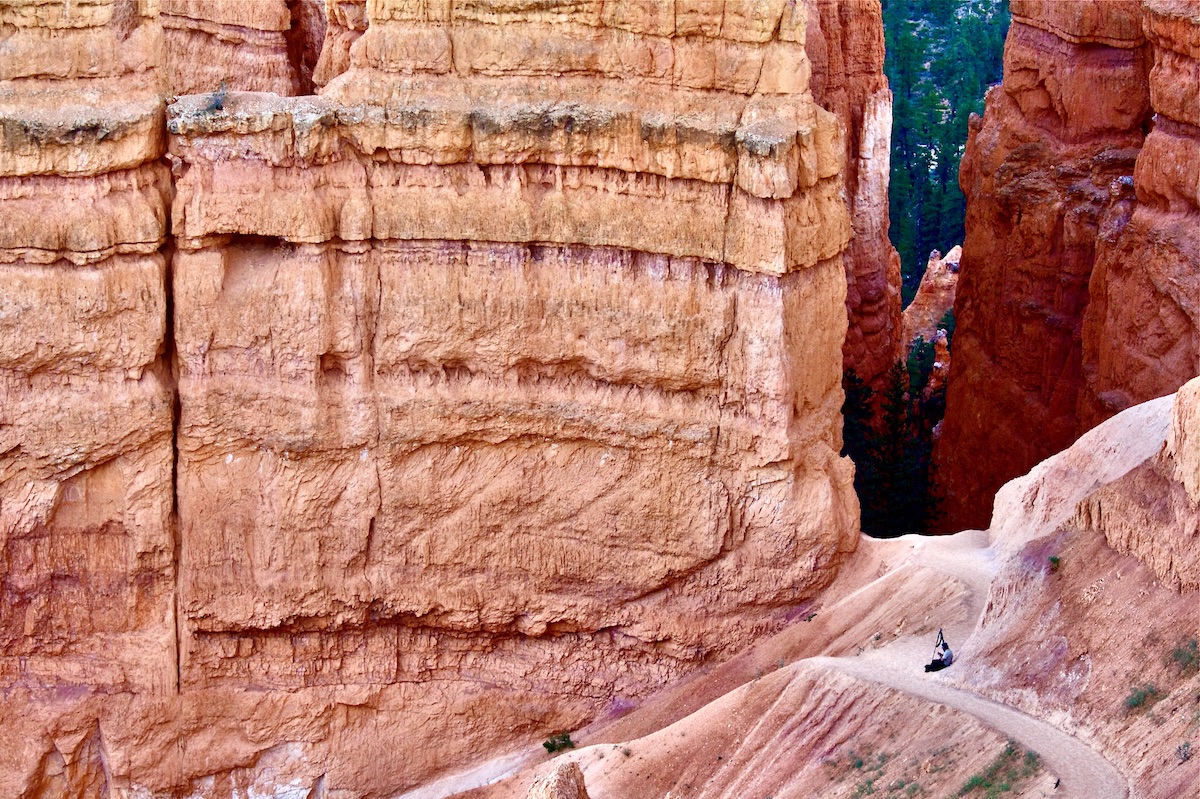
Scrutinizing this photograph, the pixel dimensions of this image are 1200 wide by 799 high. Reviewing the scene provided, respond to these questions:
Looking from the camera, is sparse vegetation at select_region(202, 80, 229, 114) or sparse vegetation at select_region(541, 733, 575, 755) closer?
sparse vegetation at select_region(202, 80, 229, 114)

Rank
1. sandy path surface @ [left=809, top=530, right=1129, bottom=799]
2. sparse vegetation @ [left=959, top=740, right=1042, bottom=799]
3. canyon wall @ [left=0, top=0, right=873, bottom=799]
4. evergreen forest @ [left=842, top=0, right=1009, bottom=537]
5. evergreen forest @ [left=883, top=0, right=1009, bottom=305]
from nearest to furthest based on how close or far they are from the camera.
→ sandy path surface @ [left=809, top=530, right=1129, bottom=799]
sparse vegetation @ [left=959, top=740, right=1042, bottom=799]
canyon wall @ [left=0, top=0, right=873, bottom=799]
evergreen forest @ [left=842, top=0, right=1009, bottom=537]
evergreen forest @ [left=883, top=0, right=1009, bottom=305]

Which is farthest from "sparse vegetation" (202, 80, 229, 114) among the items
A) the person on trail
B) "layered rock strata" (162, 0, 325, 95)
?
the person on trail

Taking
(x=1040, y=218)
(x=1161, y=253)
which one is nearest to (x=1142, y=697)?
(x=1161, y=253)

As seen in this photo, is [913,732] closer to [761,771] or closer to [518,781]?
[761,771]

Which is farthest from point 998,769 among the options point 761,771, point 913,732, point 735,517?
point 735,517

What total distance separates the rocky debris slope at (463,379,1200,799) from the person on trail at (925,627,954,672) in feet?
0.49

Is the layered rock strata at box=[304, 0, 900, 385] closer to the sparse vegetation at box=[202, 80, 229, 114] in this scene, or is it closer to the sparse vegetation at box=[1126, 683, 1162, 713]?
the sparse vegetation at box=[202, 80, 229, 114]

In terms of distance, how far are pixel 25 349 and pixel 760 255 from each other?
1011 cm

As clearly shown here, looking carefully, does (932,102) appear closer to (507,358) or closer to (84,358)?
(507,358)

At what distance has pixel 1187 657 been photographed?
787 inches

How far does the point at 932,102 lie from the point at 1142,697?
47199 mm

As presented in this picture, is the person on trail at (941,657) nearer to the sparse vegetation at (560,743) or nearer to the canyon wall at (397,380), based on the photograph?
the canyon wall at (397,380)

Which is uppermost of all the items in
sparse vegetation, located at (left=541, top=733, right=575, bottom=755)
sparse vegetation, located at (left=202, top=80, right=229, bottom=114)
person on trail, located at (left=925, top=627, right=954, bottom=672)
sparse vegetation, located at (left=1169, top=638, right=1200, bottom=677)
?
sparse vegetation, located at (left=202, top=80, right=229, bottom=114)

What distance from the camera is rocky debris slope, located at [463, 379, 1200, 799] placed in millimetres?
19969
